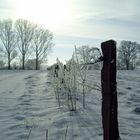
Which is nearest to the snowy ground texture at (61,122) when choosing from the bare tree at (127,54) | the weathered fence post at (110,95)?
the weathered fence post at (110,95)

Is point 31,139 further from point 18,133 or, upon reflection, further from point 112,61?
point 112,61

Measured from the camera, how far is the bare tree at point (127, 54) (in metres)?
79.6

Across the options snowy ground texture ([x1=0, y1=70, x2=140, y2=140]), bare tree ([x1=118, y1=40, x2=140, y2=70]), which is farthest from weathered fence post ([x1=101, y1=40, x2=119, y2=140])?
bare tree ([x1=118, y1=40, x2=140, y2=70])

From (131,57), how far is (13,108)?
7327 centimetres

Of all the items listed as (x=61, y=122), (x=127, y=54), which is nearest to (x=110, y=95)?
(x=61, y=122)

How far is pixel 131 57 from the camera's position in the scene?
8019cm

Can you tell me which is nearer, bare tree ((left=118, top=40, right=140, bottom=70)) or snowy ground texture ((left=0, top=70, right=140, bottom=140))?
snowy ground texture ((left=0, top=70, right=140, bottom=140))

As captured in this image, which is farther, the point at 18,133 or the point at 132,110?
the point at 132,110

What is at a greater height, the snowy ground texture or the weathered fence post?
the weathered fence post

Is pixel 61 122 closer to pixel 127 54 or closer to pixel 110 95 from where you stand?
pixel 110 95

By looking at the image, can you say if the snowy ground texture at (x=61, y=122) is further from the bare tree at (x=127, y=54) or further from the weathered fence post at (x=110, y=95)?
the bare tree at (x=127, y=54)

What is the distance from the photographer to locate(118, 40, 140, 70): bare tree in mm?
79562

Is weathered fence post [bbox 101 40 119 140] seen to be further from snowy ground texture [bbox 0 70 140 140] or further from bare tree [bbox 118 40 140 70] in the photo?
bare tree [bbox 118 40 140 70]

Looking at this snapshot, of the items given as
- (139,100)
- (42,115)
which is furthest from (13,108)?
(139,100)
